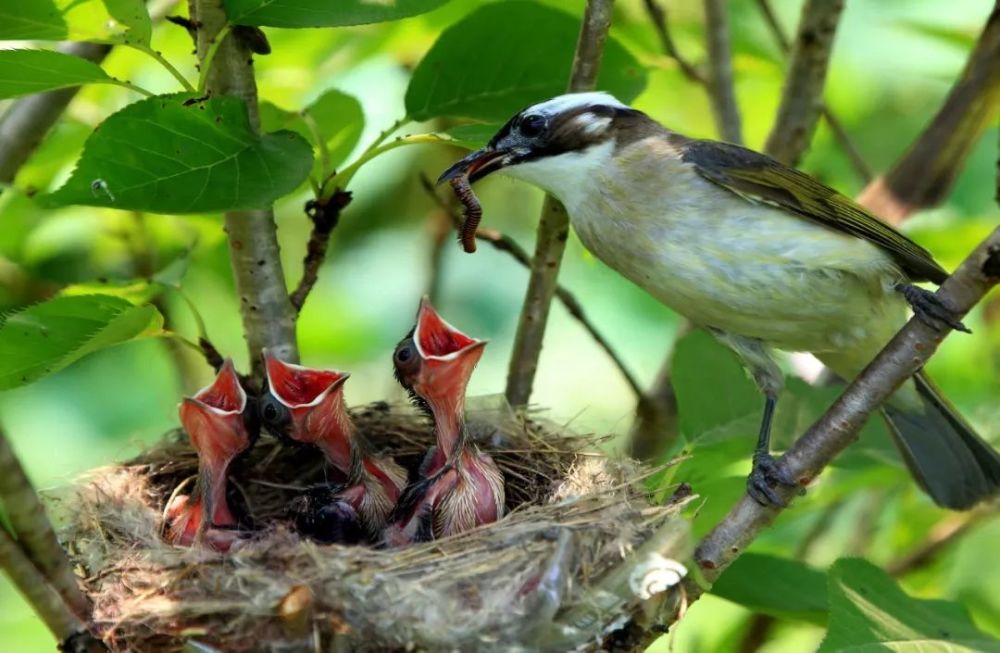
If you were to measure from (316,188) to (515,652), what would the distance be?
129 cm

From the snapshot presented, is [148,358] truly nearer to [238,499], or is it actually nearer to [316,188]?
[238,499]

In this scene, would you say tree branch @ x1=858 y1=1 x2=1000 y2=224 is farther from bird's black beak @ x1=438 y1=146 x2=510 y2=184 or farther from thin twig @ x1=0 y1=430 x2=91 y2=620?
thin twig @ x1=0 y1=430 x2=91 y2=620

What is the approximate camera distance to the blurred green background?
399cm

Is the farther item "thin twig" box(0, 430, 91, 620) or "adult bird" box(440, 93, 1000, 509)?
"adult bird" box(440, 93, 1000, 509)

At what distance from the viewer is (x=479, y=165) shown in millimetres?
3449

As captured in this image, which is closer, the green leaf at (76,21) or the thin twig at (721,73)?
the green leaf at (76,21)

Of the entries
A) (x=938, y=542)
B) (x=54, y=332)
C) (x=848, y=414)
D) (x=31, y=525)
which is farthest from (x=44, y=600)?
(x=938, y=542)

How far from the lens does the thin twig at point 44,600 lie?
7.09 feet

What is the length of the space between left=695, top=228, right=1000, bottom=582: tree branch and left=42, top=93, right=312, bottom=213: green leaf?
1206 mm

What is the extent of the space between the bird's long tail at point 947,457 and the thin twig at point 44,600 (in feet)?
8.06

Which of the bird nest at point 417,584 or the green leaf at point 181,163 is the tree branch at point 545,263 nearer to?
the bird nest at point 417,584

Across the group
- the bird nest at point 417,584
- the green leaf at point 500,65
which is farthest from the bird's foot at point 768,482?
the green leaf at point 500,65

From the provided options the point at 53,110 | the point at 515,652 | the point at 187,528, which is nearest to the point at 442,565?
the point at 515,652

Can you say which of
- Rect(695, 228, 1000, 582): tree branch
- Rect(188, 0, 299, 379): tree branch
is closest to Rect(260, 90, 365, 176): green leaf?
Rect(188, 0, 299, 379): tree branch
